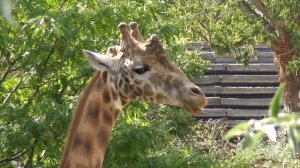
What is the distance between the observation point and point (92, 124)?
4.59 metres

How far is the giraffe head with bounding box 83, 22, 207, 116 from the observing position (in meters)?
4.57

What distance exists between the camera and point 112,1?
6852 millimetres

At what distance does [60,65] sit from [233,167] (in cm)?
190

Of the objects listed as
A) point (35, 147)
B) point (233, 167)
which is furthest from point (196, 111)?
point (233, 167)

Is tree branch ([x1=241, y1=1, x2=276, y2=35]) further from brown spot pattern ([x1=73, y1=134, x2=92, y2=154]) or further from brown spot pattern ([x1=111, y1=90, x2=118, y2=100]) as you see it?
brown spot pattern ([x1=73, y1=134, x2=92, y2=154])

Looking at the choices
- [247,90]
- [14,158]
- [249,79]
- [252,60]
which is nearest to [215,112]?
[247,90]

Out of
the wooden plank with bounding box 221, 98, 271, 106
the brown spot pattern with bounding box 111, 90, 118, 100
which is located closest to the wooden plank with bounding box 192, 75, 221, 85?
the wooden plank with bounding box 221, 98, 271, 106

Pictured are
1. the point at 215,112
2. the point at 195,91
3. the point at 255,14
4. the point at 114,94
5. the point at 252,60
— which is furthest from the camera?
the point at 252,60

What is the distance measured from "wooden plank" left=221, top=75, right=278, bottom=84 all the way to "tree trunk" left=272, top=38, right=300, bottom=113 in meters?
2.79

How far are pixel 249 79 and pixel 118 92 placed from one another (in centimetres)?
1208

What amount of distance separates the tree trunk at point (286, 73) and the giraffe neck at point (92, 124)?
8.56 m

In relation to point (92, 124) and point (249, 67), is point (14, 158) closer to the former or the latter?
point (92, 124)

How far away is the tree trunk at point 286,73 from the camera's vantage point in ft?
42.7

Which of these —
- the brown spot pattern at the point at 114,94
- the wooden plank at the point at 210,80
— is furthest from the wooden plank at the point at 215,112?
the brown spot pattern at the point at 114,94
